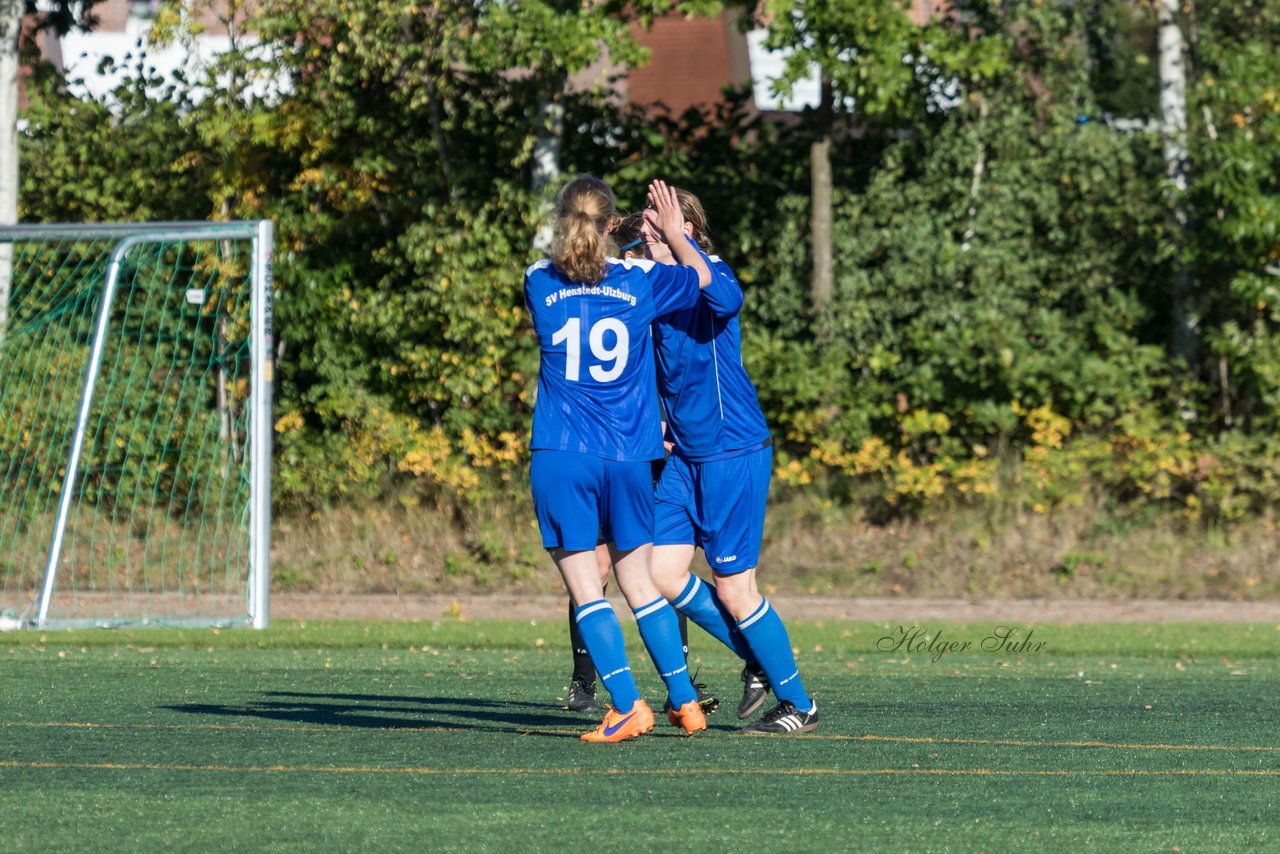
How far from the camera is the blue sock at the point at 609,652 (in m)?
6.18

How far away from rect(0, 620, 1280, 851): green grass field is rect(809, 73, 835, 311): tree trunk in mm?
7073

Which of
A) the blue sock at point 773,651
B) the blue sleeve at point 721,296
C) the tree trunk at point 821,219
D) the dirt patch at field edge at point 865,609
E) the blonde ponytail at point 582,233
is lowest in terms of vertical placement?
the dirt patch at field edge at point 865,609

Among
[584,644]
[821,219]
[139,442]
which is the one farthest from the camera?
[821,219]

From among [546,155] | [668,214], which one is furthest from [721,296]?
[546,155]

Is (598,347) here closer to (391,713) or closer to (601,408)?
(601,408)

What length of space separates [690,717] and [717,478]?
89 centimetres

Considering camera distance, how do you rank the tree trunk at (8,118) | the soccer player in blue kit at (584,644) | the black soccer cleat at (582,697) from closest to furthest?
1. the soccer player in blue kit at (584,644)
2. the black soccer cleat at (582,697)
3. the tree trunk at (8,118)

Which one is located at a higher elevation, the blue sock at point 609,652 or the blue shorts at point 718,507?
the blue shorts at point 718,507

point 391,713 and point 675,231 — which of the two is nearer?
point 675,231

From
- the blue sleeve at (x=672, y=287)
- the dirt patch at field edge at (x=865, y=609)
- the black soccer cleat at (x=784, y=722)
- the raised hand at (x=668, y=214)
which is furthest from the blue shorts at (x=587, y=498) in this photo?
the dirt patch at field edge at (x=865, y=609)

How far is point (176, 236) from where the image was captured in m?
12.0

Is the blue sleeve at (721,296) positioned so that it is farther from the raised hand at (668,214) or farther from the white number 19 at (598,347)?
the white number 19 at (598,347)

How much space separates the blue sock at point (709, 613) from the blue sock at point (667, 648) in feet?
1.63

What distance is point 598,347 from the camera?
6121 millimetres
